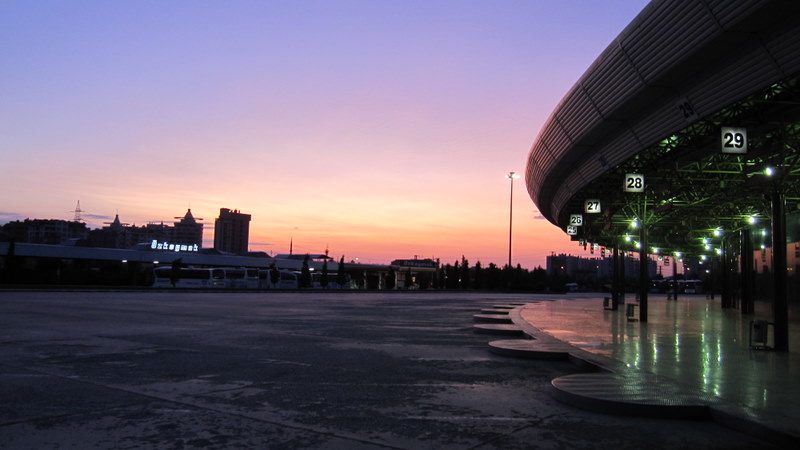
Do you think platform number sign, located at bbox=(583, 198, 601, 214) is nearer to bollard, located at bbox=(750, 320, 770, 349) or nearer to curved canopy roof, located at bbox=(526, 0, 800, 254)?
curved canopy roof, located at bbox=(526, 0, 800, 254)

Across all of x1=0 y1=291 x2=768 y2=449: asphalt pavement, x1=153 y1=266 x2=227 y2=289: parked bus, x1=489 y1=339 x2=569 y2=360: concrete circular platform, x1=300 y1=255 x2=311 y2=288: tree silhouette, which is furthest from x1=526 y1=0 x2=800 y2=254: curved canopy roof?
x1=300 y1=255 x2=311 y2=288: tree silhouette

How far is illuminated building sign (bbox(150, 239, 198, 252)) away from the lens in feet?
284

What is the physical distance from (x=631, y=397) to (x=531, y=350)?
475 centimetres

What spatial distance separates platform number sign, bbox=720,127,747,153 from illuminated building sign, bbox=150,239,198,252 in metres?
85.0

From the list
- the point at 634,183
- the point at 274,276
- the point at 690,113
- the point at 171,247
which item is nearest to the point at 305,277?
the point at 274,276

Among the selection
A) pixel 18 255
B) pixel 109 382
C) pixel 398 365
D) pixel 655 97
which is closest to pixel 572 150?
pixel 655 97

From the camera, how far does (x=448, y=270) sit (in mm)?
90750

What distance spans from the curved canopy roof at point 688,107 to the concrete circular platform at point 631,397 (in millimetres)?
6903

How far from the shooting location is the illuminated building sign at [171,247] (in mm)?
86500

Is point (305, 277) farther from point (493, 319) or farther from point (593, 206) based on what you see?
point (493, 319)

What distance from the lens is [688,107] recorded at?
14305 millimetres

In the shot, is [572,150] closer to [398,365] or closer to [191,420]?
[398,365]

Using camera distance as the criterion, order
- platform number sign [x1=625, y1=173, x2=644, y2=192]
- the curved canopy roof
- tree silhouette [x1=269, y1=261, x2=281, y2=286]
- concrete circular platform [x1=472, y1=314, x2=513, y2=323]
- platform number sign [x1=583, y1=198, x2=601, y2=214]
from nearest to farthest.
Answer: the curved canopy roof
platform number sign [x1=625, y1=173, x2=644, y2=192]
concrete circular platform [x1=472, y1=314, x2=513, y2=323]
platform number sign [x1=583, y1=198, x2=601, y2=214]
tree silhouette [x1=269, y1=261, x2=281, y2=286]

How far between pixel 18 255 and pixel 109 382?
226ft
